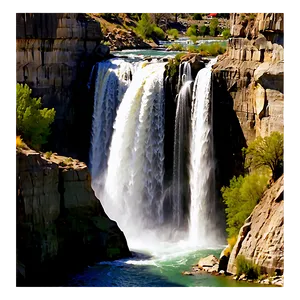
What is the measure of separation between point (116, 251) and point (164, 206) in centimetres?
724

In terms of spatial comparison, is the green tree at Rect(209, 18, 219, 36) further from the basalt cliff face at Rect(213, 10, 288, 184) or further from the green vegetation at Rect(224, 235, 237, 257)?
the green vegetation at Rect(224, 235, 237, 257)

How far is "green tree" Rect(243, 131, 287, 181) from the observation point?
3978cm

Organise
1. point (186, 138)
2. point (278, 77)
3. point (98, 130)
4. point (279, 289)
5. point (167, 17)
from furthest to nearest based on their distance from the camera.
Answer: point (167, 17) → point (98, 130) → point (186, 138) → point (278, 77) → point (279, 289)

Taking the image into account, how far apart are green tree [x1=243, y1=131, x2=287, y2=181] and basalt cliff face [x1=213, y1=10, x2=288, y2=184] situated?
4228 millimetres

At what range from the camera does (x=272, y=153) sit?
4022 centimetres

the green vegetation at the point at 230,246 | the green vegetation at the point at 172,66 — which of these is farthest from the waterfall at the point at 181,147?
the green vegetation at the point at 230,246

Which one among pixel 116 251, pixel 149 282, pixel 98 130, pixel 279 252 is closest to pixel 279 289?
pixel 279 252

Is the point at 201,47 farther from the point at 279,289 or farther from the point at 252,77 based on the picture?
the point at 279,289

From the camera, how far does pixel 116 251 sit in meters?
41.7

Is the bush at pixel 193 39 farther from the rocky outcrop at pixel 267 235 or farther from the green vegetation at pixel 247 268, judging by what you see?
the green vegetation at pixel 247 268

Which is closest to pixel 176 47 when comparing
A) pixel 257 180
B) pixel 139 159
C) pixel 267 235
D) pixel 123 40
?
pixel 123 40

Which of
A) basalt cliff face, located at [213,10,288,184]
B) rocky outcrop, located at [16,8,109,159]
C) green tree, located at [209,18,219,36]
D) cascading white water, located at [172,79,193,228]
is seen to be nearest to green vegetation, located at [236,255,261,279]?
basalt cliff face, located at [213,10,288,184]

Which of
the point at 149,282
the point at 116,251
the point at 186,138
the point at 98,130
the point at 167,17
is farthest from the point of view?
the point at 167,17

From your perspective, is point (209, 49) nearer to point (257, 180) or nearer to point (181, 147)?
point (181, 147)
